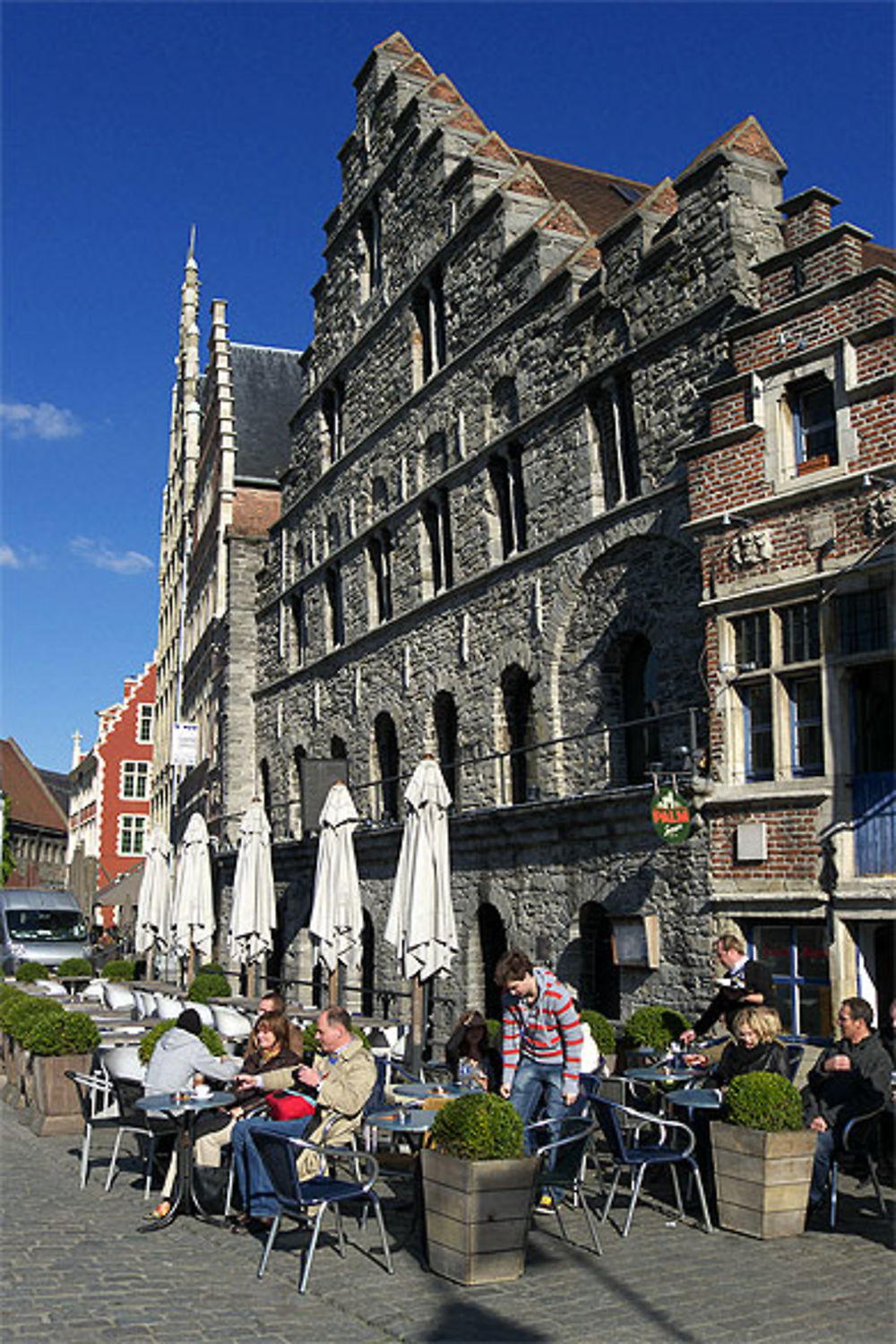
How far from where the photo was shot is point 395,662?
2336 cm

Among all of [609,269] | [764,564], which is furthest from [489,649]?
[764,564]

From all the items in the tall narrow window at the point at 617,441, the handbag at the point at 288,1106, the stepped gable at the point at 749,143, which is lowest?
the handbag at the point at 288,1106

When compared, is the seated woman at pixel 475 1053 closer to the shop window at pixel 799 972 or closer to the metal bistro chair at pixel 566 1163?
the metal bistro chair at pixel 566 1163

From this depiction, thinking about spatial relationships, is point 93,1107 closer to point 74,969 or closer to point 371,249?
point 74,969

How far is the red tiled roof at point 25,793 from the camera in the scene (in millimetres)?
83000

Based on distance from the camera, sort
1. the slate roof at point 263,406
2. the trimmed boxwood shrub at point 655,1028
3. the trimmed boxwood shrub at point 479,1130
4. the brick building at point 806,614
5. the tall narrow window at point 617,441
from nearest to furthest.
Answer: the trimmed boxwood shrub at point 479,1130, the trimmed boxwood shrub at point 655,1028, the brick building at point 806,614, the tall narrow window at point 617,441, the slate roof at point 263,406

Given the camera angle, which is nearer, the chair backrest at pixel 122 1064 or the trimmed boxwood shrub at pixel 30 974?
the chair backrest at pixel 122 1064

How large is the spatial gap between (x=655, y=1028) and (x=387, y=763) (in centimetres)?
1323

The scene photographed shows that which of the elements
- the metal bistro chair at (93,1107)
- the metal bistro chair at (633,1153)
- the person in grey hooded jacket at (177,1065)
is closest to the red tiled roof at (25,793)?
the metal bistro chair at (93,1107)

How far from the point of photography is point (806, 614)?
498 inches

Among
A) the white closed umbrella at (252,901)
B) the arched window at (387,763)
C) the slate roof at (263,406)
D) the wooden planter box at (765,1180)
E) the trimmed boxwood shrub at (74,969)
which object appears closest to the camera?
the wooden planter box at (765,1180)

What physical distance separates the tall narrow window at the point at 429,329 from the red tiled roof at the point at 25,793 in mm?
63847

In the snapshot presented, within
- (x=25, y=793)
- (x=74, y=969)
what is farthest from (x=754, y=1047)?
(x=25, y=793)

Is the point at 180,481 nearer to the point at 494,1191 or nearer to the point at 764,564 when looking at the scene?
the point at 764,564
